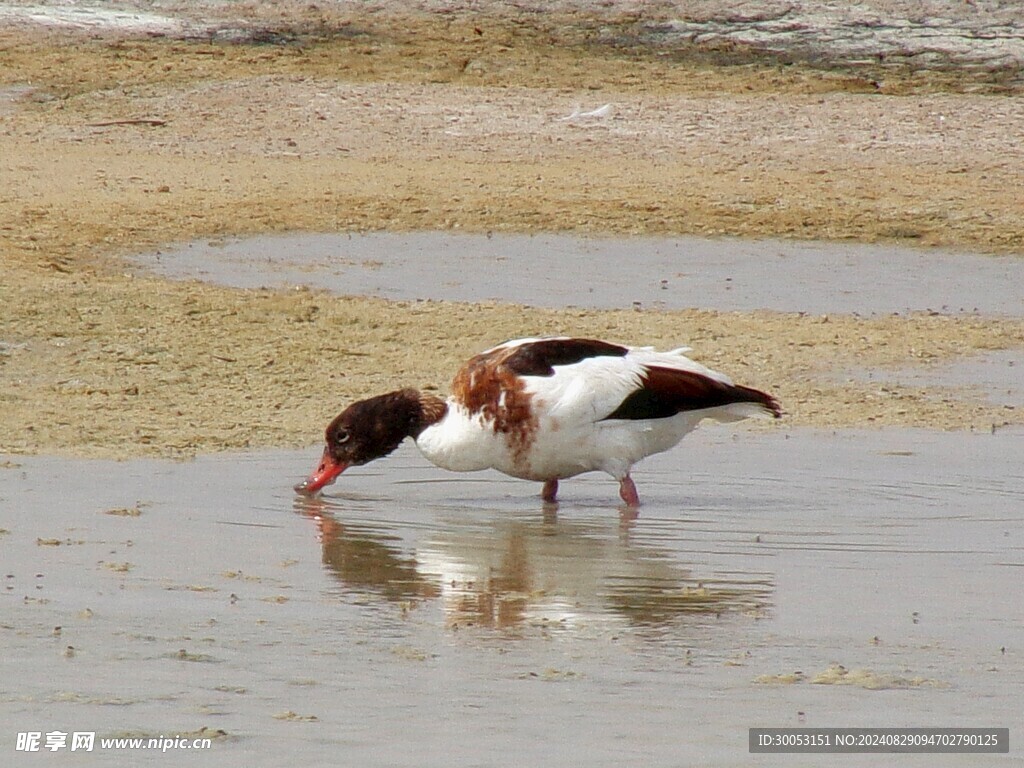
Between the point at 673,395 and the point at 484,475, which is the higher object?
the point at 673,395

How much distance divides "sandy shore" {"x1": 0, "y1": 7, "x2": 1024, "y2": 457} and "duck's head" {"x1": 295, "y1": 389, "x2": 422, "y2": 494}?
82cm

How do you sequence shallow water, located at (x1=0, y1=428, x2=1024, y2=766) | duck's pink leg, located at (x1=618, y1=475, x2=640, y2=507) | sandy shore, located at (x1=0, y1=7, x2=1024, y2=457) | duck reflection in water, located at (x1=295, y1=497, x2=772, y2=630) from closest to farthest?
shallow water, located at (x1=0, y1=428, x2=1024, y2=766)
duck reflection in water, located at (x1=295, y1=497, x2=772, y2=630)
duck's pink leg, located at (x1=618, y1=475, x2=640, y2=507)
sandy shore, located at (x1=0, y1=7, x2=1024, y2=457)

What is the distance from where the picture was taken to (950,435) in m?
9.38

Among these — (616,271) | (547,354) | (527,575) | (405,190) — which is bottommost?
(616,271)

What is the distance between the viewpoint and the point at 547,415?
7.90 metres

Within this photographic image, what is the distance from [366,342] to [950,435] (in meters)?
3.15

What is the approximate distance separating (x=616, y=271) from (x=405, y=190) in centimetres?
306

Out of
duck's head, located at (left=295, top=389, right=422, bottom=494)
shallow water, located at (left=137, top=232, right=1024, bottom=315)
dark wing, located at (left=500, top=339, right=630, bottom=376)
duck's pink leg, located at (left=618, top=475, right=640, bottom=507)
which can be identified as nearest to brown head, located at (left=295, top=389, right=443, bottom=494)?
duck's head, located at (left=295, top=389, right=422, bottom=494)

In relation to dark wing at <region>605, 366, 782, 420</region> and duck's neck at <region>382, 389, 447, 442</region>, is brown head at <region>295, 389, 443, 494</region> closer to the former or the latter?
duck's neck at <region>382, 389, 447, 442</region>

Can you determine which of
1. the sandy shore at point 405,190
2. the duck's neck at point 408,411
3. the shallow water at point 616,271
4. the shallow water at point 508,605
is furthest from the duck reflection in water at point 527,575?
the shallow water at point 616,271

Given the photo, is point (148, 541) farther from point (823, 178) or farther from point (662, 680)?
point (823, 178)

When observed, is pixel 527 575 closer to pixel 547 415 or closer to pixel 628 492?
pixel 547 415

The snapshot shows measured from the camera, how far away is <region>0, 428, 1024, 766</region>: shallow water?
4945 mm

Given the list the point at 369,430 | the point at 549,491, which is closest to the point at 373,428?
the point at 369,430
